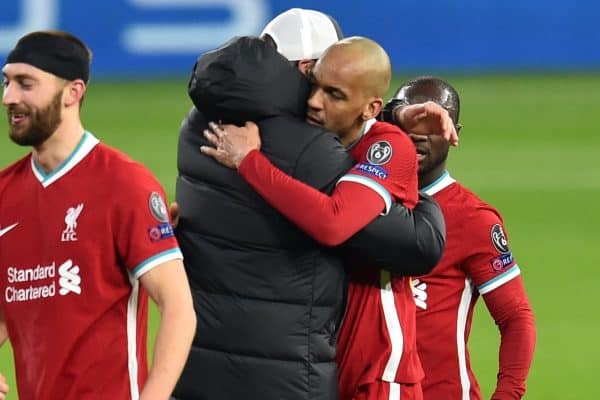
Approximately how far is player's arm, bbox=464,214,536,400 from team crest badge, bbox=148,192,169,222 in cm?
130

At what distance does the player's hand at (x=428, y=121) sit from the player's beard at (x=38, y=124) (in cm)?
120

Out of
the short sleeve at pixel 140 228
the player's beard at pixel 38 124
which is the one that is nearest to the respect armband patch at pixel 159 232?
the short sleeve at pixel 140 228

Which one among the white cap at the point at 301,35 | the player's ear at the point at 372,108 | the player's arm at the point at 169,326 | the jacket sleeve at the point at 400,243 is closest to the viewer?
the player's arm at the point at 169,326

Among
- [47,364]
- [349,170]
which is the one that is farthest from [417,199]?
[47,364]

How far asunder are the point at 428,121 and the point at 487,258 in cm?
53

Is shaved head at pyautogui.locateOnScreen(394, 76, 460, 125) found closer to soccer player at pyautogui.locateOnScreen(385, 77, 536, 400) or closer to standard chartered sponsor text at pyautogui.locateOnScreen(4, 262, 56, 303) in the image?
soccer player at pyautogui.locateOnScreen(385, 77, 536, 400)

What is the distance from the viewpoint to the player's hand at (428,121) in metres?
4.90

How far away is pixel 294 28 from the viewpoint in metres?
4.76

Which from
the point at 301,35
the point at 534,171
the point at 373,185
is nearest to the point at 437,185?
the point at 301,35

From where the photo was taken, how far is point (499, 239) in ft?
17.2

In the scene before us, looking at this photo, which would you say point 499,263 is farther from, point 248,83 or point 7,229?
point 7,229

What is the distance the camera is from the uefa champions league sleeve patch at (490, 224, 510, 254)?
522cm

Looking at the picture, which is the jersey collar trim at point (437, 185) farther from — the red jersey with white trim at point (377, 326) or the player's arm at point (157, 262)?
the player's arm at point (157, 262)

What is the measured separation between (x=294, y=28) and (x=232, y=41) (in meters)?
0.29
